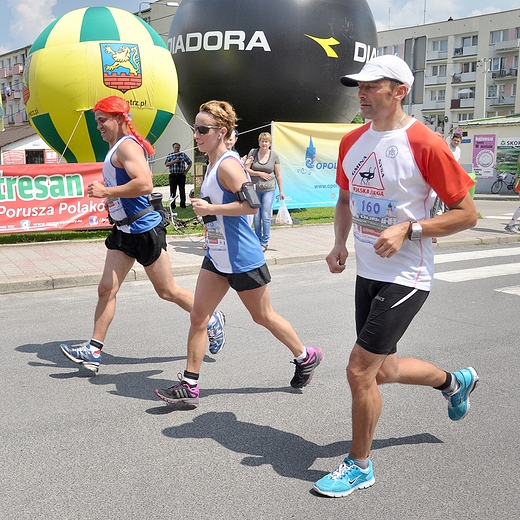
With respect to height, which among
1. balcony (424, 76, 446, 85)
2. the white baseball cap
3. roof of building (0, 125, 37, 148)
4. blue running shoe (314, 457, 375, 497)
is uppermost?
balcony (424, 76, 446, 85)

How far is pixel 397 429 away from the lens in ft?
12.9

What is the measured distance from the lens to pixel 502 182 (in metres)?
28.1

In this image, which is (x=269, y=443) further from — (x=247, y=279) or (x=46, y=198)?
(x=46, y=198)

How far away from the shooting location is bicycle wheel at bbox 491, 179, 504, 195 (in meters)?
28.0

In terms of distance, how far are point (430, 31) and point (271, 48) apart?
7265cm

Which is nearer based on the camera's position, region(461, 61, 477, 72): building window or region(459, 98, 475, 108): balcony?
region(459, 98, 475, 108): balcony

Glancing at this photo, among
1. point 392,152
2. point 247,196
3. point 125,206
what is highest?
point 392,152

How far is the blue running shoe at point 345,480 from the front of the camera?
311cm

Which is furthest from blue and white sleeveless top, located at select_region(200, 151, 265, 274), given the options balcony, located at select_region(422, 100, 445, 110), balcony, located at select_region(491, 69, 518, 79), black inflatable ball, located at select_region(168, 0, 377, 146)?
balcony, located at select_region(422, 100, 445, 110)

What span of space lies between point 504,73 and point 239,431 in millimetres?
77895

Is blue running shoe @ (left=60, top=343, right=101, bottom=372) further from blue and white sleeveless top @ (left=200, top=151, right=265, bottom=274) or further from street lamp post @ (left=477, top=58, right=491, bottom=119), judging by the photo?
street lamp post @ (left=477, top=58, right=491, bottom=119)

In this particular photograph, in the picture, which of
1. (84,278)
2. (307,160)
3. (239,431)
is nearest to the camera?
(239,431)

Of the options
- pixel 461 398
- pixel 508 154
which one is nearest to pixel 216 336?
pixel 461 398

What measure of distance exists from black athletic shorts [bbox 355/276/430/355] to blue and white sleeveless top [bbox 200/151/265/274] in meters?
1.15
